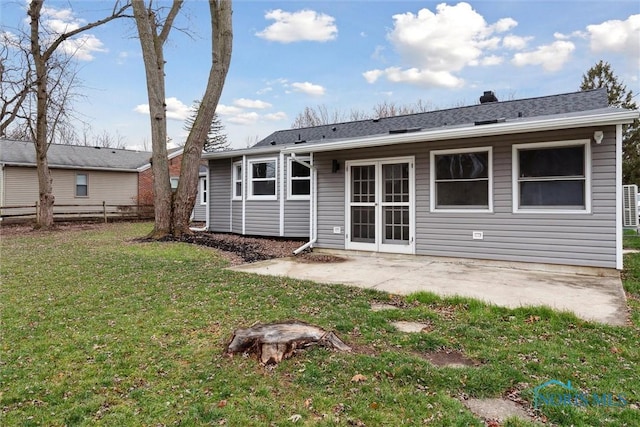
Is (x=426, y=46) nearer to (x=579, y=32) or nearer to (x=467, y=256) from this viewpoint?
(x=579, y=32)

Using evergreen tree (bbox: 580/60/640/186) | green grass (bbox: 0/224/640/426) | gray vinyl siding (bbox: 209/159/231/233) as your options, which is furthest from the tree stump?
evergreen tree (bbox: 580/60/640/186)

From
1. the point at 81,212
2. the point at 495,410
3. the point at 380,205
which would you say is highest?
the point at 380,205

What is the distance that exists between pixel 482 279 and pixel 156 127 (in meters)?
9.48

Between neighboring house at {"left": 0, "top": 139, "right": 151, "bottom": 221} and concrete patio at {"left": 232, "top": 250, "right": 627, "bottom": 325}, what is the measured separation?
15.4 m

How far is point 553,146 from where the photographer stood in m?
6.32

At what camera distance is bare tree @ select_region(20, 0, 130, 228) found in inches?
542

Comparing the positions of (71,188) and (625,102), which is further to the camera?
(625,102)

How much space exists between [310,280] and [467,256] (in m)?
3.26

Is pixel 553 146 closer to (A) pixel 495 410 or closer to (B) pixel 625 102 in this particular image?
(A) pixel 495 410

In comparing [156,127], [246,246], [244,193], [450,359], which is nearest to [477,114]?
[246,246]

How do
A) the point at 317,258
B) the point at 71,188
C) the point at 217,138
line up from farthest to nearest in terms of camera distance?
the point at 217,138 < the point at 71,188 < the point at 317,258

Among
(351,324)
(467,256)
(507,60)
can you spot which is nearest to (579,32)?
(507,60)

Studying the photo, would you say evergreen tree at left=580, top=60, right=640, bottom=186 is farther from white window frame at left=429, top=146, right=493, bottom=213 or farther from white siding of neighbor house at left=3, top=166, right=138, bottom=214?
white siding of neighbor house at left=3, top=166, right=138, bottom=214

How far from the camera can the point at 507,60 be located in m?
14.7
